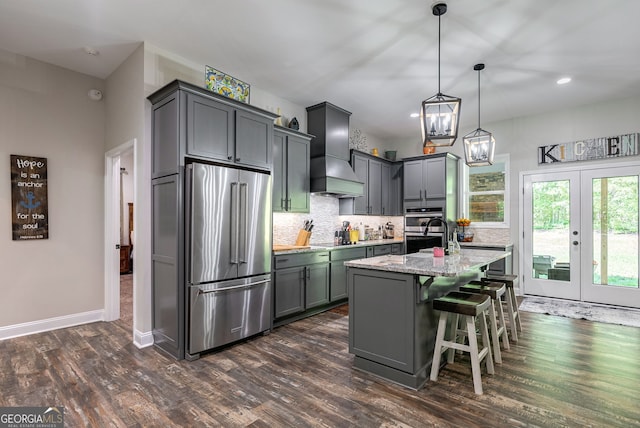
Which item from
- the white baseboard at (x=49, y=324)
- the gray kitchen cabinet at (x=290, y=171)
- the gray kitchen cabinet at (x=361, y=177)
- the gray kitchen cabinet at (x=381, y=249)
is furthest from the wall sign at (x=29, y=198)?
the gray kitchen cabinet at (x=381, y=249)

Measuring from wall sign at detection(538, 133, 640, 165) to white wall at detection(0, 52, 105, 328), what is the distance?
22.3 feet

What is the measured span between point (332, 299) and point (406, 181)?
2929mm

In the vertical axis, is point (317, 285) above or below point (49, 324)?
above

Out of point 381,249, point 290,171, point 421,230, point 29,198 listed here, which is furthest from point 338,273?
point 29,198

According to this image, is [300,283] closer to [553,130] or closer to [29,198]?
[29,198]

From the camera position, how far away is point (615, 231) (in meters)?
4.96

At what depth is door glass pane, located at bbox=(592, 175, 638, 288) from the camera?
4848 mm

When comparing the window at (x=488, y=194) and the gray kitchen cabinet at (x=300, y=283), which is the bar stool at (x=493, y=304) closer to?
the gray kitchen cabinet at (x=300, y=283)

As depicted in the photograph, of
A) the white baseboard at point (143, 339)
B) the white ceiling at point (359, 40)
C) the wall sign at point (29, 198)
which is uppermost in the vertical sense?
the white ceiling at point (359, 40)

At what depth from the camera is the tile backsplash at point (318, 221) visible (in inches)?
189

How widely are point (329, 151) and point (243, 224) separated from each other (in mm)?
2200

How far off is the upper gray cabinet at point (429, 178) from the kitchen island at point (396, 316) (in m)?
3.24

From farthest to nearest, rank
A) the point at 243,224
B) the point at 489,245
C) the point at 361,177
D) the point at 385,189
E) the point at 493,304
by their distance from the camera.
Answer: the point at 385,189
the point at 361,177
the point at 489,245
the point at 243,224
the point at 493,304

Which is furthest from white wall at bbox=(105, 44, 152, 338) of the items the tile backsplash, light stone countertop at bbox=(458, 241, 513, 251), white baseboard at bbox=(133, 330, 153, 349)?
light stone countertop at bbox=(458, 241, 513, 251)
